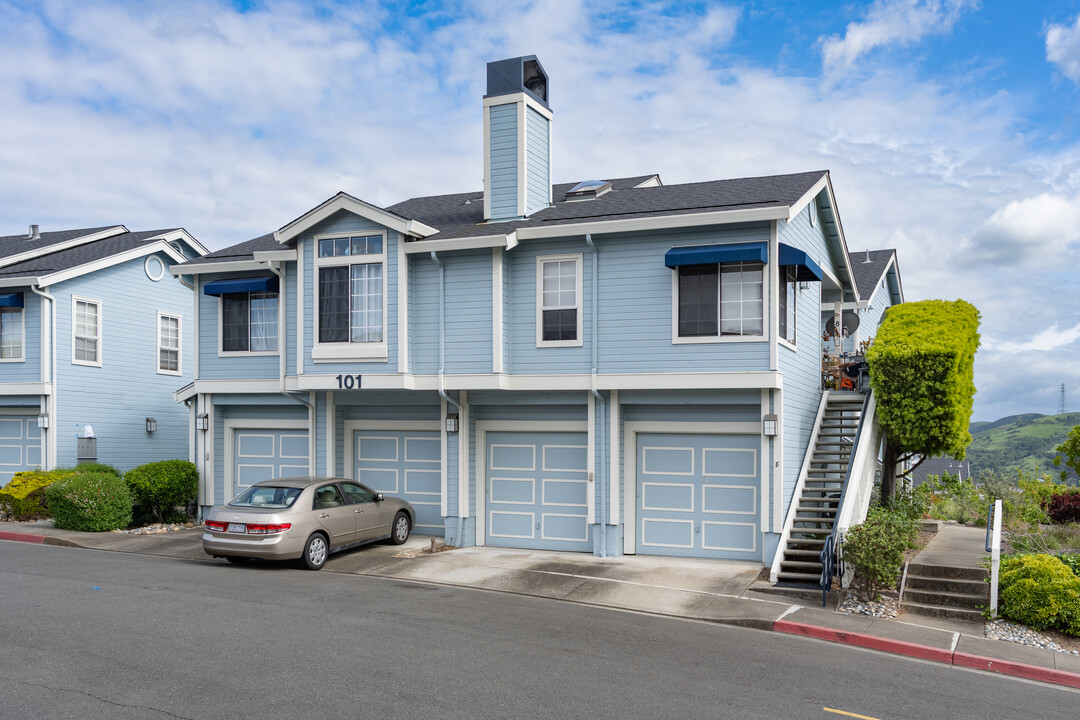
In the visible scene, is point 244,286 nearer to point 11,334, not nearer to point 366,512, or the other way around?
point 366,512

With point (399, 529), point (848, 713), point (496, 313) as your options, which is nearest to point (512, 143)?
point (496, 313)

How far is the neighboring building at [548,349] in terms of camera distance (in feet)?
47.3

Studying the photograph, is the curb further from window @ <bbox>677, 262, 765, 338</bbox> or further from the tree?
window @ <bbox>677, 262, 765, 338</bbox>

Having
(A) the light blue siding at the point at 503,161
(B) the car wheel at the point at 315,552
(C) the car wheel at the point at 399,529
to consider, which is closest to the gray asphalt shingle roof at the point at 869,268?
(A) the light blue siding at the point at 503,161

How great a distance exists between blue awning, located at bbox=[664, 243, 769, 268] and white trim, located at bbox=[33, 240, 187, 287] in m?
16.1

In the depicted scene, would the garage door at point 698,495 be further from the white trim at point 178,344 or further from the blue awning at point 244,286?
the white trim at point 178,344

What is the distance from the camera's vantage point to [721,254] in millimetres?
13867

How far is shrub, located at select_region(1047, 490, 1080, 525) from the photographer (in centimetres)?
1767

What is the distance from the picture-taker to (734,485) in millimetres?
14703

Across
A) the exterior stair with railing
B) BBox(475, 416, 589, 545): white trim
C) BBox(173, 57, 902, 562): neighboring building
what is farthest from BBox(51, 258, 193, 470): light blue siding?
the exterior stair with railing

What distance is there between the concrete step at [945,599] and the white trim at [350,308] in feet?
31.6

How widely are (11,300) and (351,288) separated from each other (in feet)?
36.2

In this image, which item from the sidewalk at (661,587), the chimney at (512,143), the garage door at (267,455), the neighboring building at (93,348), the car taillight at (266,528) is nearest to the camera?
the sidewalk at (661,587)

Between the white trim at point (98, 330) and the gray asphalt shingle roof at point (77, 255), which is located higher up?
the gray asphalt shingle roof at point (77, 255)
